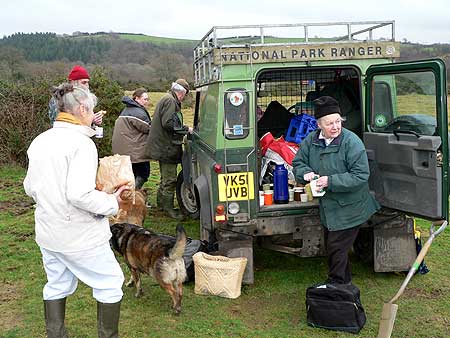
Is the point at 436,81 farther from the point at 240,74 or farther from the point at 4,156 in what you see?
the point at 4,156

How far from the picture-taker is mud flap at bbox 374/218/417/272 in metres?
5.36

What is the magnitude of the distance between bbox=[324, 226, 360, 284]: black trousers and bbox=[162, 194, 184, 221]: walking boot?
3.96m

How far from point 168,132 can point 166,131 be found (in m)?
0.03

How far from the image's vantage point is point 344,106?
6270 mm

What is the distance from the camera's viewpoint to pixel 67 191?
10.8ft

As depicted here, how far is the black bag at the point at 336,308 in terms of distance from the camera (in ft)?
14.2

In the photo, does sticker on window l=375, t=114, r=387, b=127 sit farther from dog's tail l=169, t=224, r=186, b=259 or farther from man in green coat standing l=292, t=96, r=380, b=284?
dog's tail l=169, t=224, r=186, b=259

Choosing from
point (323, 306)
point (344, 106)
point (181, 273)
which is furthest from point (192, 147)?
point (323, 306)

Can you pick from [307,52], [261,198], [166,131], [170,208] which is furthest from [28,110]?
[307,52]

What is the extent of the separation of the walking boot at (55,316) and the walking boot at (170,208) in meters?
4.38

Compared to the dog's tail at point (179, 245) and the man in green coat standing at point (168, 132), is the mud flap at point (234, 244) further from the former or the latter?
the man in green coat standing at point (168, 132)

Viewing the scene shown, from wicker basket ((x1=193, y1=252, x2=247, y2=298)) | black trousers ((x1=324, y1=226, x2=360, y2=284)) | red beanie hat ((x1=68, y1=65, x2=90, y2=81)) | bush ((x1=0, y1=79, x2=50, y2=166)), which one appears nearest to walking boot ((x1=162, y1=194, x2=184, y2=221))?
red beanie hat ((x1=68, y1=65, x2=90, y2=81))

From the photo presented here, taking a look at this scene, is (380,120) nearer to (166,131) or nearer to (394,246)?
(394,246)

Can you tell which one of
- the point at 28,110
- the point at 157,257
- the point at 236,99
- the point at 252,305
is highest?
the point at 28,110
